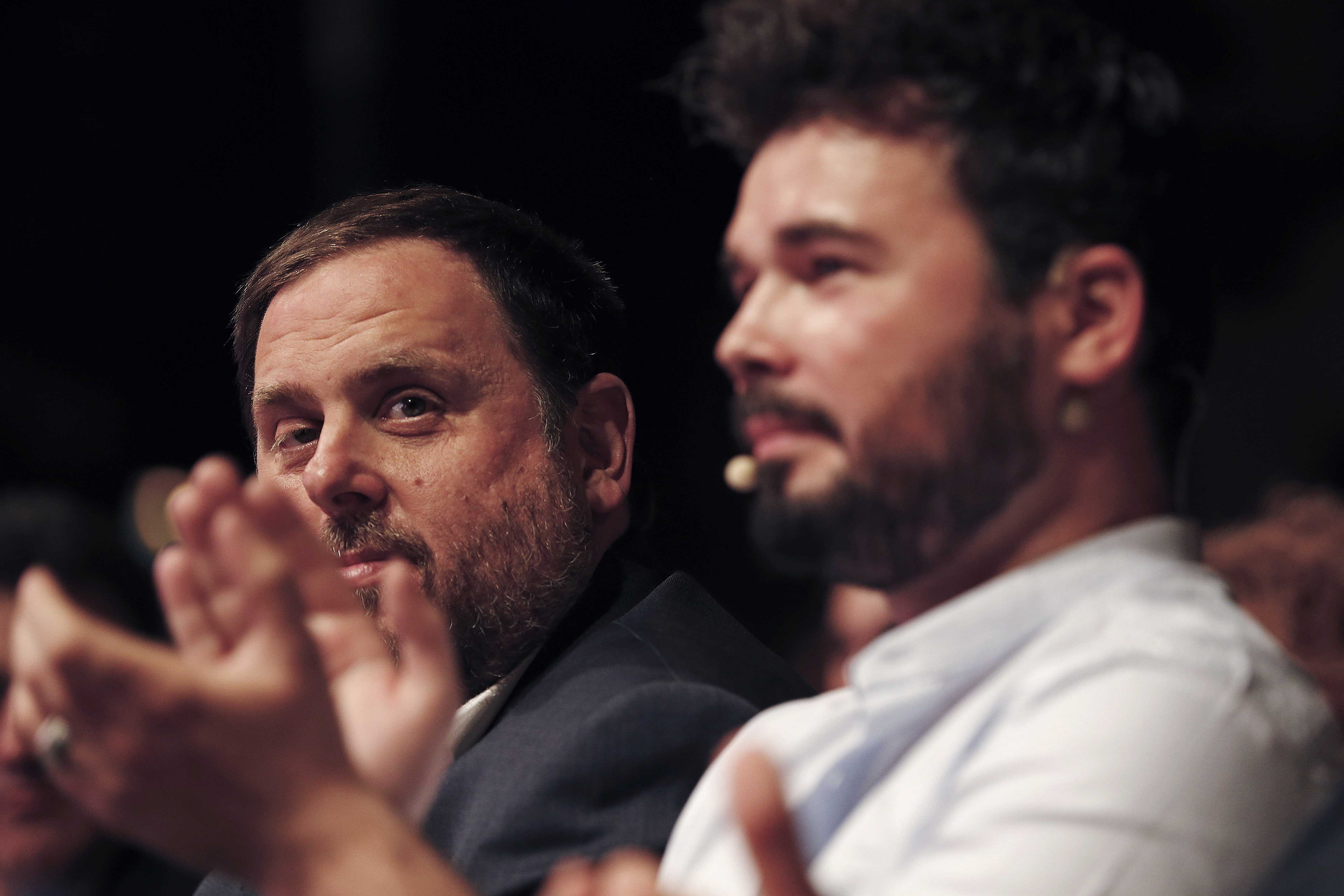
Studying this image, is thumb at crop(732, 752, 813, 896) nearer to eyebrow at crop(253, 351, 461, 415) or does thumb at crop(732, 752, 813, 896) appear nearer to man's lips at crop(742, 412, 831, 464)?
man's lips at crop(742, 412, 831, 464)

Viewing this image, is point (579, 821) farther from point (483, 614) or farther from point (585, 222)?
point (585, 222)

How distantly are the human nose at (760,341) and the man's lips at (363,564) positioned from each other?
0.53 metres

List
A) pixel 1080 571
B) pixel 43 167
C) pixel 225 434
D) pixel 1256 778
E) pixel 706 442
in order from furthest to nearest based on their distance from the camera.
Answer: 1. pixel 43 167
2. pixel 225 434
3. pixel 706 442
4. pixel 1080 571
5. pixel 1256 778

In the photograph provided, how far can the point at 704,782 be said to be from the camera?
3.32 feet

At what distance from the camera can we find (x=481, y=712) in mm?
1352

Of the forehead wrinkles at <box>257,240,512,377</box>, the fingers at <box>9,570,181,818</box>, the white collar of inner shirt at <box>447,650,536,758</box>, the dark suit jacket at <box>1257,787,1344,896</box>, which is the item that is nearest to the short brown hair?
the forehead wrinkles at <box>257,240,512,377</box>

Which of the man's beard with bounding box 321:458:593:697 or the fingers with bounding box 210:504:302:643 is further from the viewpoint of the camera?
the man's beard with bounding box 321:458:593:697

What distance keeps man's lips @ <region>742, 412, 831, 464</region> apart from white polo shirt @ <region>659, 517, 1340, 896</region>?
13 cm

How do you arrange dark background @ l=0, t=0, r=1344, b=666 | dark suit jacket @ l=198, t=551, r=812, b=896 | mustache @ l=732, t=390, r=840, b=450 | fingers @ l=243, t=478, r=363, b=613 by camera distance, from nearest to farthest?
fingers @ l=243, t=478, r=363, b=613 → mustache @ l=732, t=390, r=840, b=450 → dark suit jacket @ l=198, t=551, r=812, b=896 → dark background @ l=0, t=0, r=1344, b=666

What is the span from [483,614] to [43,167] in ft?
4.07

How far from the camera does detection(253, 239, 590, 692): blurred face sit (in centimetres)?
132

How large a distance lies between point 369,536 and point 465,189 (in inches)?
15.4

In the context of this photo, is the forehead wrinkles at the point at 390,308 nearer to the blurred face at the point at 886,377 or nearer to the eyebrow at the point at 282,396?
the eyebrow at the point at 282,396

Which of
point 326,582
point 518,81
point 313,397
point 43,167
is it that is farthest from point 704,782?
point 43,167
